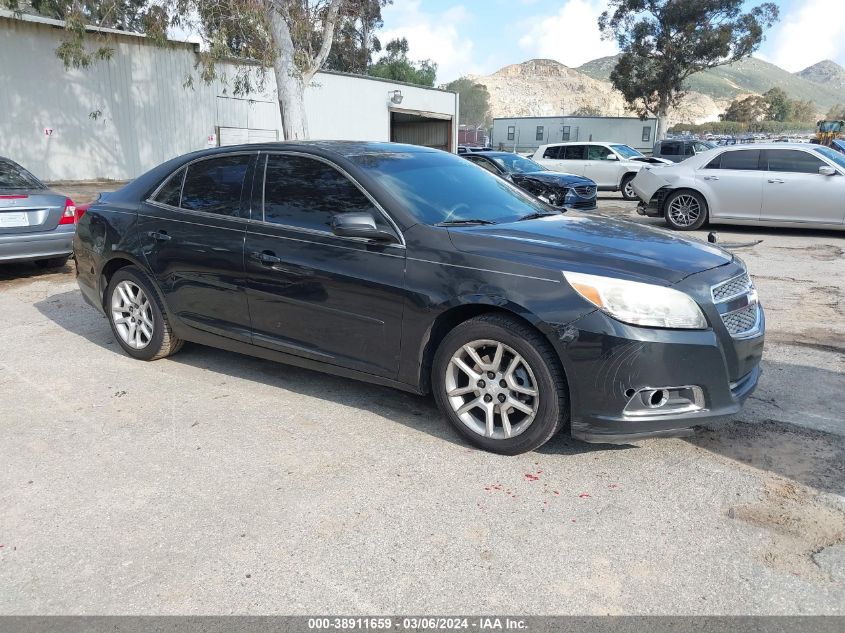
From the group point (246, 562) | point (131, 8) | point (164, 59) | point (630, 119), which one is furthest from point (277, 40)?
point (630, 119)

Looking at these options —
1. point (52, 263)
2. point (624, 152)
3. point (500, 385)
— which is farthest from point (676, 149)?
point (500, 385)

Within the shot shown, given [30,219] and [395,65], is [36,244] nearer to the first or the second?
[30,219]

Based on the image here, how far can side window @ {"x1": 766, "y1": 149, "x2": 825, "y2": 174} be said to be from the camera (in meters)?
11.1

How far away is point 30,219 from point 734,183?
10799 millimetres

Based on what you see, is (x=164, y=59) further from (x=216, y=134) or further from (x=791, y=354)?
(x=791, y=354)

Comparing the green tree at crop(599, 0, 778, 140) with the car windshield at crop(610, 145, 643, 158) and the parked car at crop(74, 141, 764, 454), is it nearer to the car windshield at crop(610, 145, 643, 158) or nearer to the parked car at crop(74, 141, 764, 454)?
the car windshield at crop(610, 145, 643, 158)

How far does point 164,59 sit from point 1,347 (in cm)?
1764

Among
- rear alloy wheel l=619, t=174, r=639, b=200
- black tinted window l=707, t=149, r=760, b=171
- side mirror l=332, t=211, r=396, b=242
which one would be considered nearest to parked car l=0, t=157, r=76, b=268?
side mirror l=332, t=211, r=396, b=242

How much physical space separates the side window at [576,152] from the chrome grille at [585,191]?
6.49 m

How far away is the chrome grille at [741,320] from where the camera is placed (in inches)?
136

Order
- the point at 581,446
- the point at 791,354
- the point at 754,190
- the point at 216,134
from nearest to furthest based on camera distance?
the point at 581,446 → the point at 791,354 → the point at 754,190 → the point at 216,134

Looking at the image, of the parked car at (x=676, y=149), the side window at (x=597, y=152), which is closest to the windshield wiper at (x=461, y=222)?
the side window at (x=597, y=152)

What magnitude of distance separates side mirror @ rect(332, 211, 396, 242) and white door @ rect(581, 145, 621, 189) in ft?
58.5

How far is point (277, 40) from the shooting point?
14.5 meters
